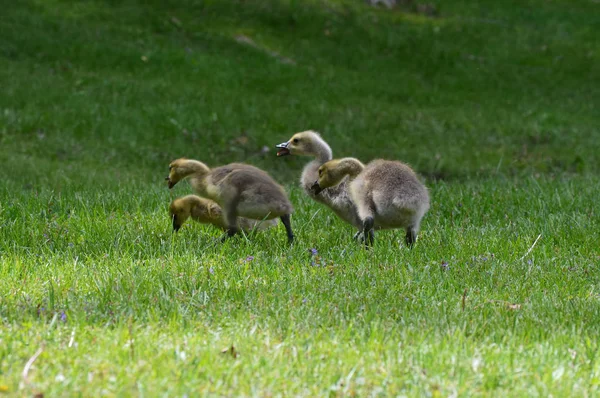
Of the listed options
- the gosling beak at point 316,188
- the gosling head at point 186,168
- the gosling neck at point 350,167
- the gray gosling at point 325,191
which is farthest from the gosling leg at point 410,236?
the gosling head at point 186,168

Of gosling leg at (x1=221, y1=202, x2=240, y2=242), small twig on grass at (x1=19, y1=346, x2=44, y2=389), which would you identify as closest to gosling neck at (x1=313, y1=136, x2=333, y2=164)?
gosling leg at (x1=221, y1=202, x2=240, y2=242)

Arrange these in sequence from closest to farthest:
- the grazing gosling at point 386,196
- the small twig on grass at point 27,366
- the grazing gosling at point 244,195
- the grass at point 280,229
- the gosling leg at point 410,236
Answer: the small twig on grass at point 27,366
the grass at point 280,229
the grazing gosling at point 386,196
the grazing gosling at point 244,195
the gosling leg at point 410,236

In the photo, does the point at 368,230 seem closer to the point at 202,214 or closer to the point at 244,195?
the point at 244,195

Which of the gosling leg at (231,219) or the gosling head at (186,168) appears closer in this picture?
the gosling leg at (231,219)

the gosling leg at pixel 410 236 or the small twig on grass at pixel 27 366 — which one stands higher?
the small twig on grass at pixel 27 366

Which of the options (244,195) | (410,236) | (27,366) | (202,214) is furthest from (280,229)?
(27,366)

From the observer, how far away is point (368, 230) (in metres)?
7.01

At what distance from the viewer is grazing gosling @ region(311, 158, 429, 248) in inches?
270

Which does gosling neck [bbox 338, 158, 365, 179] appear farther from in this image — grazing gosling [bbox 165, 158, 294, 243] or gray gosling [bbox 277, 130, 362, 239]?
grazing gosling [bbox 165, 158, 294, 243]

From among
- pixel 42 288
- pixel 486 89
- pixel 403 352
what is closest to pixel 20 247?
pixel 42 288

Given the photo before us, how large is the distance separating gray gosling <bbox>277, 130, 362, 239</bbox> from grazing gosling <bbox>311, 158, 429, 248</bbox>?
0.76ft

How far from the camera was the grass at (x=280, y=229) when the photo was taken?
13.4 feet

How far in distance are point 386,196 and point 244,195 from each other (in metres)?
1.28

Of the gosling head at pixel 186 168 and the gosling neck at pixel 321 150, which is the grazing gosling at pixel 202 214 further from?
the gosling neck at pixel 321 150
